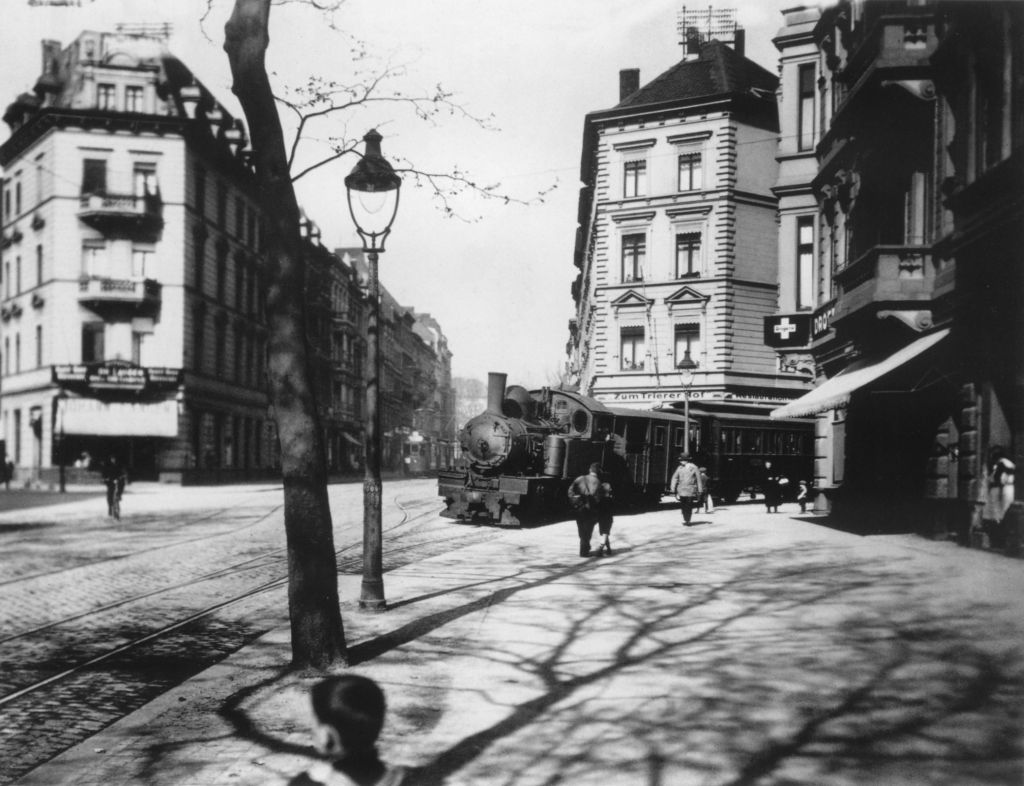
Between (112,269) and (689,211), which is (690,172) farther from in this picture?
(112,269)

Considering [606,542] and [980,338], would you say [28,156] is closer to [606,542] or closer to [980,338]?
[606,542]

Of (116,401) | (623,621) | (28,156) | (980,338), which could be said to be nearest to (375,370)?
(623,621)

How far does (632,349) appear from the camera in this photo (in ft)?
120

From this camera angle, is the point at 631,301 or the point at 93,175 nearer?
the point at 631,301

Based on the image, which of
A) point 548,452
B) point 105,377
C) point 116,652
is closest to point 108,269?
point 105,377

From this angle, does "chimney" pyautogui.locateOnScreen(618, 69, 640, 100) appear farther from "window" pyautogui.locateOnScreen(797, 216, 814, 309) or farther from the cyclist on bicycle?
the cyclist on bicycle

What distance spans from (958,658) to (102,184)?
41.2m

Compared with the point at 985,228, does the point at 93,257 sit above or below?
above

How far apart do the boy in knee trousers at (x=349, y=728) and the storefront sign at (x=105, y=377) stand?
1534 inches

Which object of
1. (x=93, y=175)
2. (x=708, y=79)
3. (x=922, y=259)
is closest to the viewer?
(x=922, y=259)

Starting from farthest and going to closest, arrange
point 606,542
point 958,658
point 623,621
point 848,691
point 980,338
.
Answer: point 606,542
point 980,338
point 623,621
point 958,658
point 848,691

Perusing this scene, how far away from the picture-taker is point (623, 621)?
8789 mm

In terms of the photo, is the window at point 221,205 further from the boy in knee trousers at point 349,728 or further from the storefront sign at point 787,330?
the boy in knee trousers at point 349,728

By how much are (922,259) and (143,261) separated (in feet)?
117
